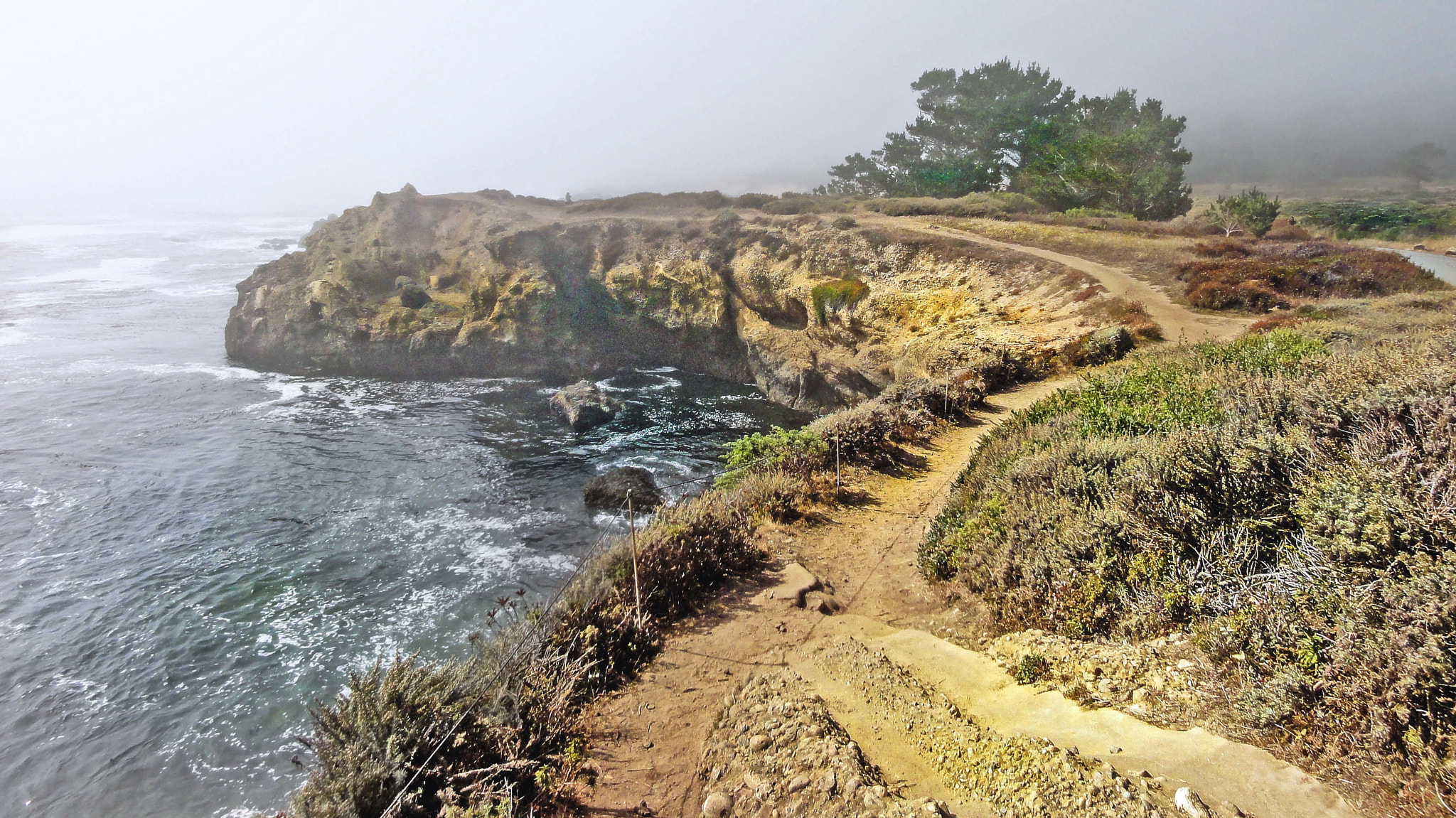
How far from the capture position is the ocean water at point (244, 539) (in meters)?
8.92

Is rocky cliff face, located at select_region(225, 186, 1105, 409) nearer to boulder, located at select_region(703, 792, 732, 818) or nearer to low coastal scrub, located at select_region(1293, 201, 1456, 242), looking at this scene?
boulder, located at select_region(703, 792, 732, 818)

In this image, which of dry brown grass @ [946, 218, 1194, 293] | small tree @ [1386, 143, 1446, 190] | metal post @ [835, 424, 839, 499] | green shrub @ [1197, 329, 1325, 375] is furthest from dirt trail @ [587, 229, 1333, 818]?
small tree @ [1386, 143, 1446, 190]

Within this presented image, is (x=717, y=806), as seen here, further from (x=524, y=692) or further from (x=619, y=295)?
(x=619, y=295)

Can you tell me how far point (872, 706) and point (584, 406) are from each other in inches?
783

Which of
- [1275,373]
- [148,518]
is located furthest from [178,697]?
[1275,373]

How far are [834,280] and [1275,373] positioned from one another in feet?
66.6

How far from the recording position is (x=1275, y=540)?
460 cm

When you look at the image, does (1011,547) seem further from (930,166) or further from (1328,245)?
(930,166)

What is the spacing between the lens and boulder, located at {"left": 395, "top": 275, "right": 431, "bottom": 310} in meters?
34.0

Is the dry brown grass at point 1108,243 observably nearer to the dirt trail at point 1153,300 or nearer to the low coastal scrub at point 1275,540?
the dirt trail at point 1153,300

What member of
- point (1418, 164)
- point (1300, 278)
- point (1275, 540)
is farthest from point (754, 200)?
point (1418, 164)

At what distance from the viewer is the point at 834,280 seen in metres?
26.7

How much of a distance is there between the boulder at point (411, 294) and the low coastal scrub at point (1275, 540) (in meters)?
34.0

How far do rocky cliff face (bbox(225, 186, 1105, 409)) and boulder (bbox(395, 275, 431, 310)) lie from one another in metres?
0.11
